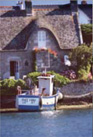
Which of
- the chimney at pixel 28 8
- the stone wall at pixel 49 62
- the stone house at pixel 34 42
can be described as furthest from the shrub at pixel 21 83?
the chimney at pixel 28 8

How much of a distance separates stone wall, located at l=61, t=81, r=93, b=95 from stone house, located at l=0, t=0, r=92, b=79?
3851 mm

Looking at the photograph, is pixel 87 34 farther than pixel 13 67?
Yes

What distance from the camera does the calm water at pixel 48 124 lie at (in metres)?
34.5

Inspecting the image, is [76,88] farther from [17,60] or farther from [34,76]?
[17,60]

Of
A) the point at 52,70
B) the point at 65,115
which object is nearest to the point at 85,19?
the point at 52,70

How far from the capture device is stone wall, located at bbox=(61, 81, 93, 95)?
158 ft

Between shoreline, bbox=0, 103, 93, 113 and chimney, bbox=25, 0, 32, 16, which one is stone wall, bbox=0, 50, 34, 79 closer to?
chimney, bbox=25, 0, 32, 16

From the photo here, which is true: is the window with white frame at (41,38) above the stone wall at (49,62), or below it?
above

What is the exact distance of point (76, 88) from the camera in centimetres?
4847

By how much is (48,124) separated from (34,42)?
15874mm

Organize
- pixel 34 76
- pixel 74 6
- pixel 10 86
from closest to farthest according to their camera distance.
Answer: pixel 10 86
pixel 34 76
pixel 74 6

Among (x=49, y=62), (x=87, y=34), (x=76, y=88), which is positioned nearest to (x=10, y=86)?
(x=76, y=88)

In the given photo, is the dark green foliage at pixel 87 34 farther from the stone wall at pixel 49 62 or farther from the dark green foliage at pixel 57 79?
the dark green foliage at pixel 57 79

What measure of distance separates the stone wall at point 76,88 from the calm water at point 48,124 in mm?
4565
